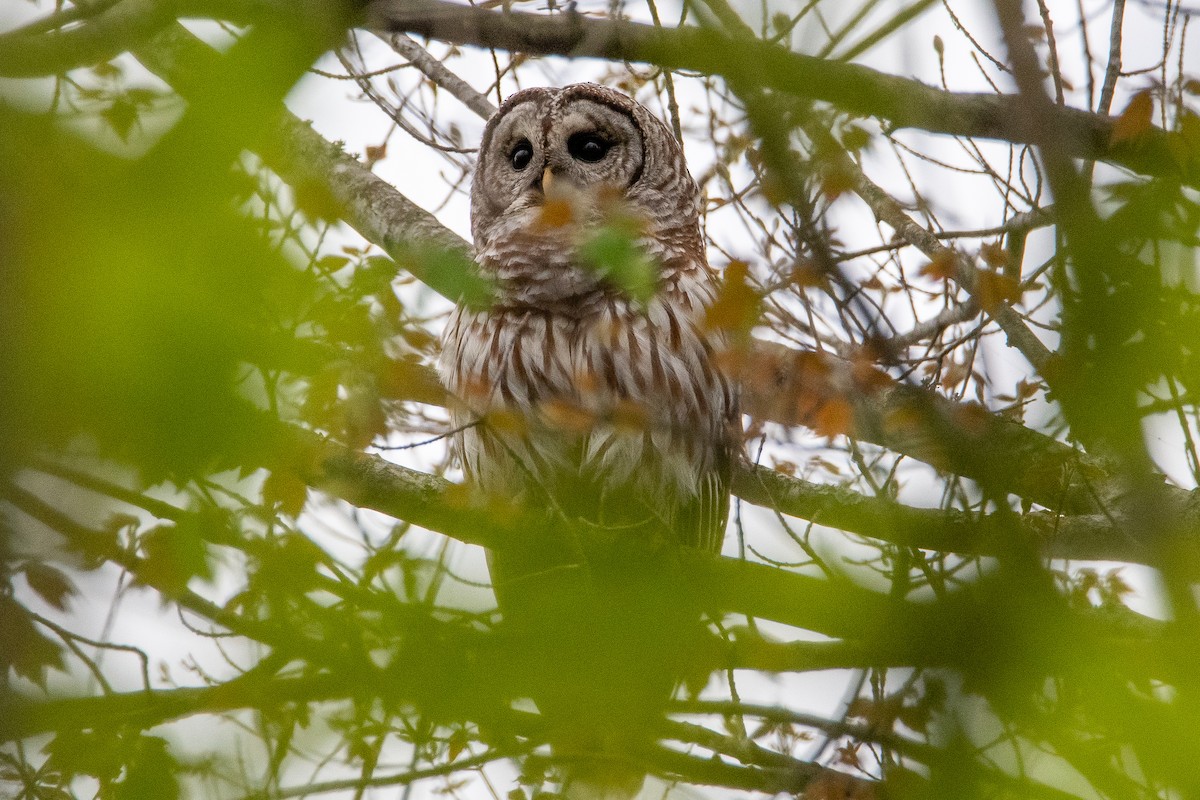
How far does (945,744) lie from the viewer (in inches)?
64.8

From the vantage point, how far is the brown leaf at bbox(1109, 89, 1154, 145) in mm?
3762

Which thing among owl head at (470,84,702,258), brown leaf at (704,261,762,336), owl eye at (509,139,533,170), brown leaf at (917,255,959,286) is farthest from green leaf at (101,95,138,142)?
owl eye at (509,139,533,170)

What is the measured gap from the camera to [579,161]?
604 cm

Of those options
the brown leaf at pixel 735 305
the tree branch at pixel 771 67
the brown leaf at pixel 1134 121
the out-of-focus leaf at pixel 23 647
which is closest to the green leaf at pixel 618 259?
the tree branch at pixel 771 67

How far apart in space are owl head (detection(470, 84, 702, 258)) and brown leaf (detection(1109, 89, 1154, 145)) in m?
2.26

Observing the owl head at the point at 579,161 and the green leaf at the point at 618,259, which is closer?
the green leaf at the point at 618,259

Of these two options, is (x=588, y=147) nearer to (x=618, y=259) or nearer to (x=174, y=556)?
(x=618, y=259)

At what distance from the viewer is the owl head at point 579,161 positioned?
584 cm

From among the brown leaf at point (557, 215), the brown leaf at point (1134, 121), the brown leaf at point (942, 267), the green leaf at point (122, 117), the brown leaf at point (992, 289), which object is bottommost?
Answer: the green leaf at point (122, 117)

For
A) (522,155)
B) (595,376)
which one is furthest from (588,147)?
(595,376)

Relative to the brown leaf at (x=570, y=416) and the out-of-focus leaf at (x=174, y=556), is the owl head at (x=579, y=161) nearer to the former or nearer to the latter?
the brown leaf at (x=570, y=416)

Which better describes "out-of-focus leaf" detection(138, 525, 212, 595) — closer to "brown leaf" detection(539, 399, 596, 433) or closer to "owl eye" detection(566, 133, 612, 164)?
"brown leaf" detection(539, 399, 596, 433)

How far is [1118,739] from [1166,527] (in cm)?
28

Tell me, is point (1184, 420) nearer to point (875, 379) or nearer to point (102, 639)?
point (875, 379)
